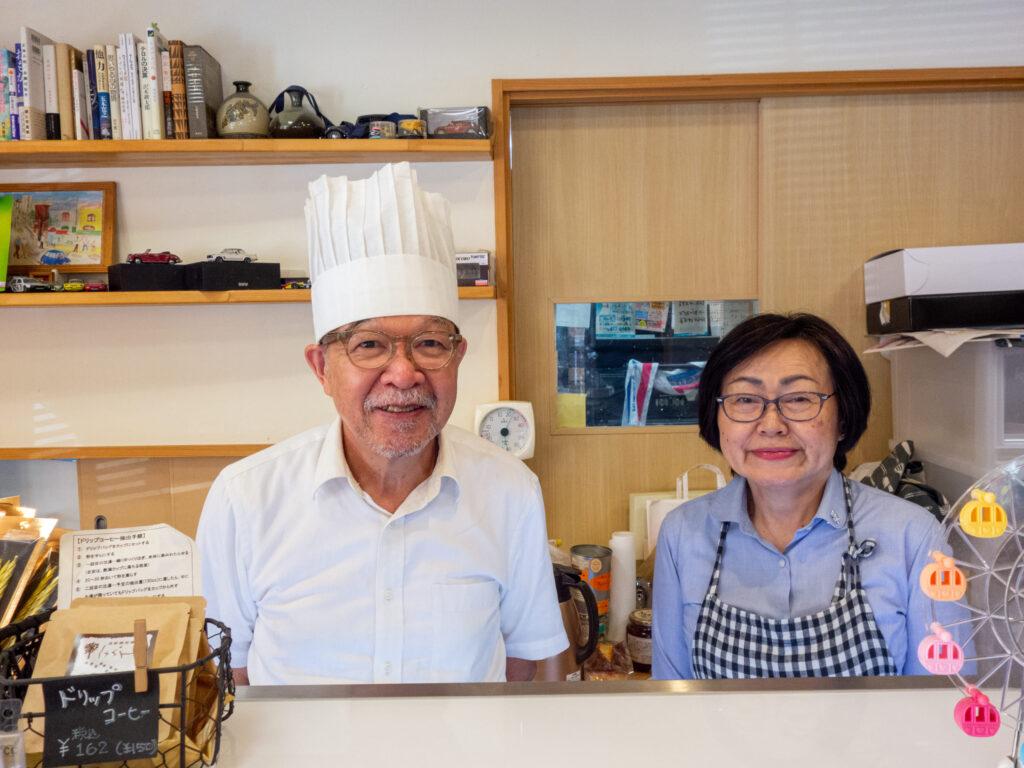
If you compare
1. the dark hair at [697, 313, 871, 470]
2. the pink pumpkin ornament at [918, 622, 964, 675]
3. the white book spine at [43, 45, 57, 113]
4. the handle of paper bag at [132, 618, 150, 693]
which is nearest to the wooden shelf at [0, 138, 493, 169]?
the white book spine at [43, 45, 57, 113]

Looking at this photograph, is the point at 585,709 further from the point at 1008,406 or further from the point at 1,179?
the point at 1,179

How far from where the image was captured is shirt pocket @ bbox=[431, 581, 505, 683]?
1.16m

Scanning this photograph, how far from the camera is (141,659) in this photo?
0.60 metres

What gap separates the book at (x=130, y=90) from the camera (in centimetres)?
237

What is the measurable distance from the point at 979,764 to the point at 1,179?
2.95 m

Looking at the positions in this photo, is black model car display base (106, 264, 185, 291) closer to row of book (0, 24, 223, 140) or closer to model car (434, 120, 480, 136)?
row of book (0, 24, 223, 140)

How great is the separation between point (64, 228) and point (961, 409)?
274 centimetres

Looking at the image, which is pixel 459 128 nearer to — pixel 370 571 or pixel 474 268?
pixel 474 268

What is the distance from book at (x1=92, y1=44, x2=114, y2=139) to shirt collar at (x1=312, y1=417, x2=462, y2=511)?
166 cm

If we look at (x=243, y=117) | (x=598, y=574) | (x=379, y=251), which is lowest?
(x=598, y=574)

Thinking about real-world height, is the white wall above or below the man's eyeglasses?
above

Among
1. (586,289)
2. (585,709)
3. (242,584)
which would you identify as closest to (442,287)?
(242,584)

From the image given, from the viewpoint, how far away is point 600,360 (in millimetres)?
2777

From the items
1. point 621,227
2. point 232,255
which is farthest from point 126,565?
point 621,227
